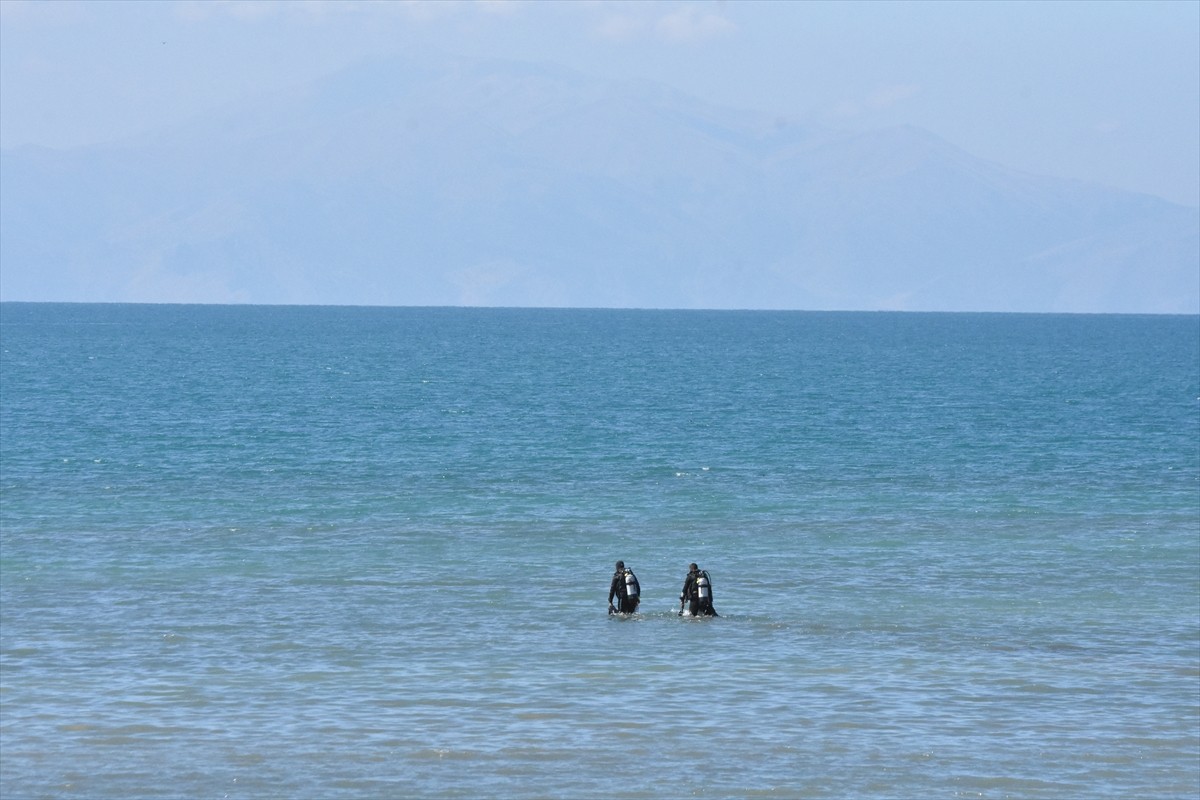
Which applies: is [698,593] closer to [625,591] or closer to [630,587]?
[630,587]

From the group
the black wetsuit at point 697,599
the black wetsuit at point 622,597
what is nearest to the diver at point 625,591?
the black wetsuit at point 622,597

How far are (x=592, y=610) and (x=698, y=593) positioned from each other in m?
2.46

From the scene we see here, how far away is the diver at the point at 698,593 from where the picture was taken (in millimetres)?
32125

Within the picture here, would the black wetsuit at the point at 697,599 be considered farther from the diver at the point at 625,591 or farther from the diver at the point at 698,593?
the diver at the point at 625,591

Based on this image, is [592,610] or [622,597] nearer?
[622,597]

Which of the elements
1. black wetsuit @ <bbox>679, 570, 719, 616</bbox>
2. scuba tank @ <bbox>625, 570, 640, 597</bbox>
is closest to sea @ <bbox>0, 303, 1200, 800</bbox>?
black wetsuit @ <bbox>679, 570, 719, 616</bbox>

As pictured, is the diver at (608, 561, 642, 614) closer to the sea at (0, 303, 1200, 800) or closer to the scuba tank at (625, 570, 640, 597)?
the scuba tank at (625, 570, 640, 597)

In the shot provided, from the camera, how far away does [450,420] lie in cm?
7950

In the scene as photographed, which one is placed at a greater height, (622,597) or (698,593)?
(698,593)

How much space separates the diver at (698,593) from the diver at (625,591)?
1016 mm

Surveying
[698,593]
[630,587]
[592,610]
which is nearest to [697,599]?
[698,593]

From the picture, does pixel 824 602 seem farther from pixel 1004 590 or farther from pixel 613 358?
pixel 613 358

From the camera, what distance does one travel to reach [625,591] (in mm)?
32469

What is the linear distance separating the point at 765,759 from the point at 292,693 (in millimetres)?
7930
